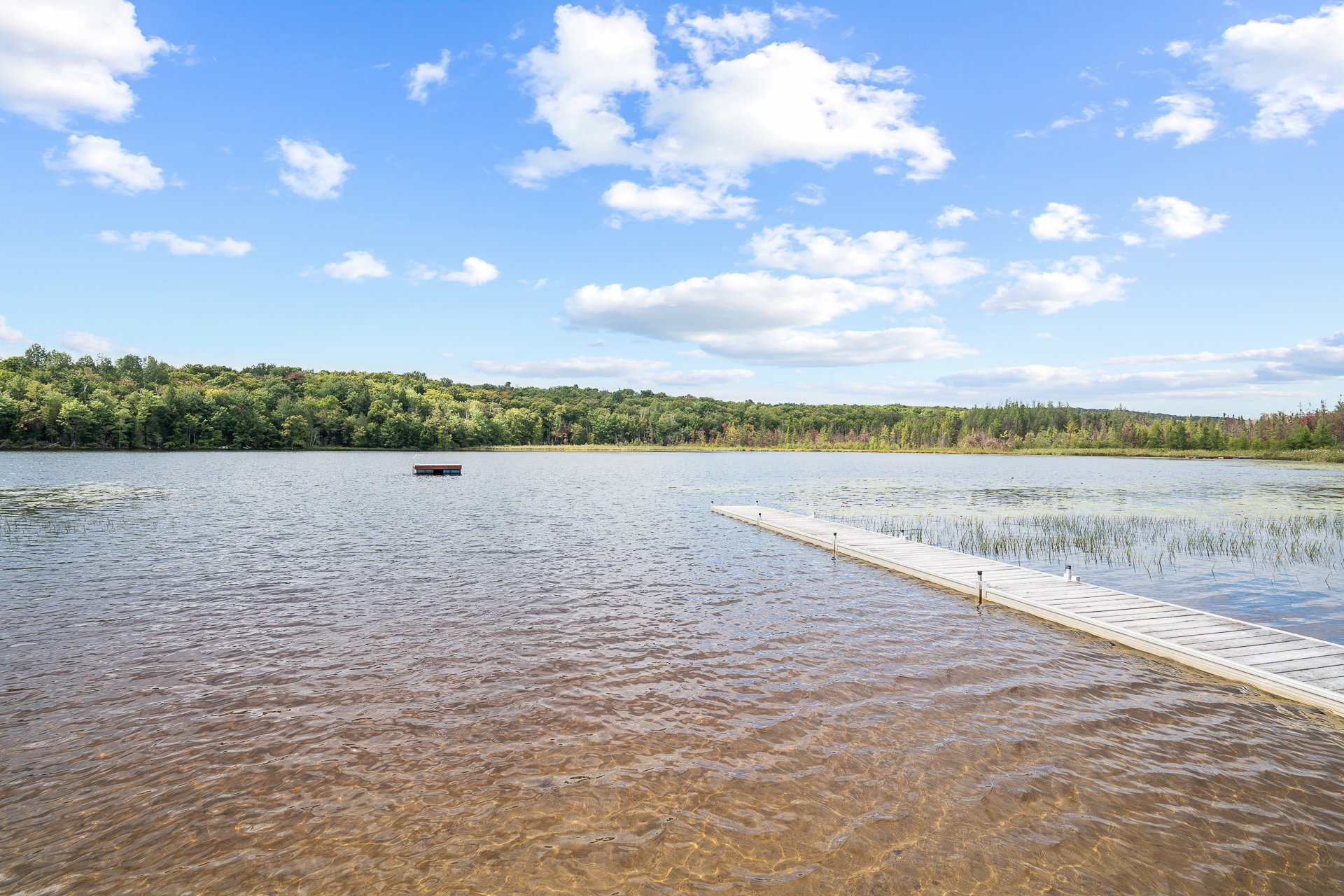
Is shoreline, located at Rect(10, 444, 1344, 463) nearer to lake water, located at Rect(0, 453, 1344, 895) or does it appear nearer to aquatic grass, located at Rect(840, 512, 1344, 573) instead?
aquatic grass, located at Rect(840, 512, 1344, 573)

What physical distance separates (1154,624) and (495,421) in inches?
5201

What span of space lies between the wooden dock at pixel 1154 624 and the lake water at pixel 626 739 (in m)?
0.39

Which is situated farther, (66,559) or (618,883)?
(66,559)

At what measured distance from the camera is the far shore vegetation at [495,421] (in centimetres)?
9588

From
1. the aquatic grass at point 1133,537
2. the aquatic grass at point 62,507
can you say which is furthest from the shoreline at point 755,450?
the aquatic grass at point 1133,537

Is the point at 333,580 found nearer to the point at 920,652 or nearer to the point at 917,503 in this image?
the point at 920,652

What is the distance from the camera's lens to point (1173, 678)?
930 centimetres

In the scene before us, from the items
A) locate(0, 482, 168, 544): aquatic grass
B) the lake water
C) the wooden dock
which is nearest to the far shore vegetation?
locate(0, 482, 168, 544): aquatic grass

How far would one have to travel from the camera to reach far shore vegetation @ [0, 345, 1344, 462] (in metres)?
95.9

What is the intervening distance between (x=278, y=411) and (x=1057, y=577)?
415ft

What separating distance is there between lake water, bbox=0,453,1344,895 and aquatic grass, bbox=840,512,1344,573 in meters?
2.06

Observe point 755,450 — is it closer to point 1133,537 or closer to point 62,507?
point 1133,537

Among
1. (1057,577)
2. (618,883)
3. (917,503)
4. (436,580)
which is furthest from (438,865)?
(917,503)

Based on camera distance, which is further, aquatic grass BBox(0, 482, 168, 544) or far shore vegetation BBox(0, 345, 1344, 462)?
far shore vegetation BBox(0, 345, 1344, 462)
